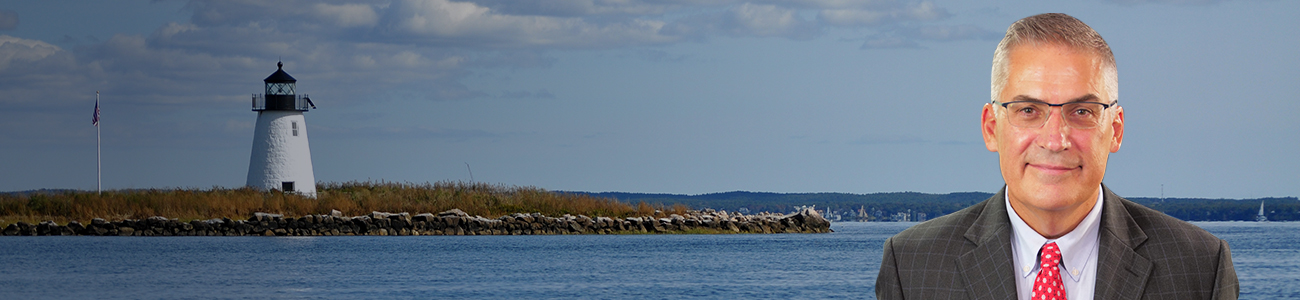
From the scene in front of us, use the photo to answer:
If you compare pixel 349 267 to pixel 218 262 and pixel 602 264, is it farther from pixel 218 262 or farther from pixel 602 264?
pixel 602 264

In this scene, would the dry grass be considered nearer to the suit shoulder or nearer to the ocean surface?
the ocean surface

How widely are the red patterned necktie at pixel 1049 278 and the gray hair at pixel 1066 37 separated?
309mm

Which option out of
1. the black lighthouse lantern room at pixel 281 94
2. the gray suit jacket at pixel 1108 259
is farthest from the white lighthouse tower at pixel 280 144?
the gray suit jacket at pixel 1108 259

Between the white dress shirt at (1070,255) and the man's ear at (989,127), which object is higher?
the man's ear at (989,127)

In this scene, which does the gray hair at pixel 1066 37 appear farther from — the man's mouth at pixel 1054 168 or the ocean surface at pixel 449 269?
the ocean surface at pixel 449 269

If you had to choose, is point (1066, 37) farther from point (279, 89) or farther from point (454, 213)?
point (454, 213)

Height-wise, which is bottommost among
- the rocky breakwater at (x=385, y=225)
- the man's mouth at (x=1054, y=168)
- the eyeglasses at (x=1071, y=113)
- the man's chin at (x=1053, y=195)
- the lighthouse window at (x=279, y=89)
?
the rocky breakwater at (x=385, y=225)

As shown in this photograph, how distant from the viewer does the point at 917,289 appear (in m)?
2.32

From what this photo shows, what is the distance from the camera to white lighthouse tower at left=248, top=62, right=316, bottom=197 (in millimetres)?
43750

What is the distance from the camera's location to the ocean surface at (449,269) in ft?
96.7

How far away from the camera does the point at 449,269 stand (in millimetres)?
A: 35906

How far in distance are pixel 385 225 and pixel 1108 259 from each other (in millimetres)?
46551

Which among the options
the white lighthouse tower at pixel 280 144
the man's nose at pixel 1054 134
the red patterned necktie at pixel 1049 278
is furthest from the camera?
the white lighthouse tower at pixel 280 144

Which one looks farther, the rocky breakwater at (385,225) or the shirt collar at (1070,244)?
the rocky breakwater at (385,225)
